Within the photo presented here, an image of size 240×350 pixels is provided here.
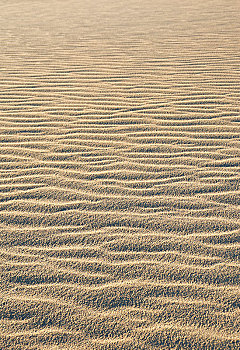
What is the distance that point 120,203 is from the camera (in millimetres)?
2777

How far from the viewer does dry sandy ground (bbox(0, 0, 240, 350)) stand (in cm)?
195

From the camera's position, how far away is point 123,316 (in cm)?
196

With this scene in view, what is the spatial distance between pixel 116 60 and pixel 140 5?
19.9 feet

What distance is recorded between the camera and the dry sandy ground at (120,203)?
1.95 m

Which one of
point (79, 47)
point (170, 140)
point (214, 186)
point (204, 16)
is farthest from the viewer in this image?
point (204, 16)

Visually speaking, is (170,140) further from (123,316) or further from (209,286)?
(123,316)

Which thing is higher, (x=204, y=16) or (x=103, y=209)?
(x=204, y=16)

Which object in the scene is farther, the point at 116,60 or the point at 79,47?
the point at 79,47

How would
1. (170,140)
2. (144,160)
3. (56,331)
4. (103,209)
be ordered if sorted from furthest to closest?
1. (170,140)
2. (144,160)
3. (103,209)
4. (56,331)

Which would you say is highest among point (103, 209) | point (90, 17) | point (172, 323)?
point (90, 17)

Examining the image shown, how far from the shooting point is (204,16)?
9211mm

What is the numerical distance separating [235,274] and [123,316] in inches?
26.7

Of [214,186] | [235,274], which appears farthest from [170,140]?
[235,274]

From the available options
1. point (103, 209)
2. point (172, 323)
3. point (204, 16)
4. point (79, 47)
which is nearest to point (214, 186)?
point (103, 209)
